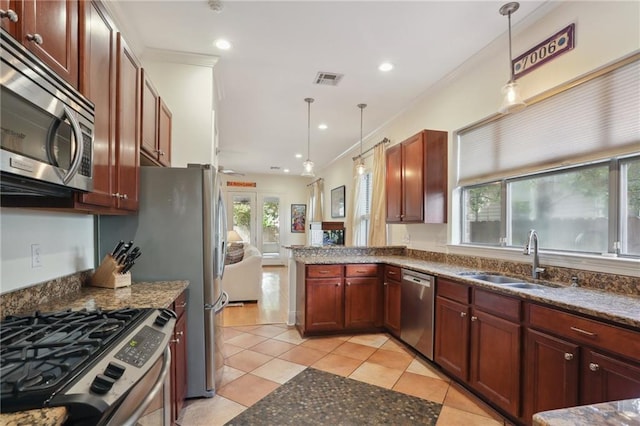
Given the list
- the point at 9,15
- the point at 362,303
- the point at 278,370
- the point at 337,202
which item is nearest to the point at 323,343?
the point at 362,303

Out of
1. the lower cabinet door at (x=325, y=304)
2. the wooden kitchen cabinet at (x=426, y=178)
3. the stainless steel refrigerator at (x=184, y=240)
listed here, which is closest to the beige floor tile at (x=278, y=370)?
the stainless steel refrigerator at (x=184, y=240)

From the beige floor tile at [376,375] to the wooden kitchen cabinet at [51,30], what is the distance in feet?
9.03

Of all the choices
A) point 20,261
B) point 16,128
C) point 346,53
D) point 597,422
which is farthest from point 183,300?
point 346,53

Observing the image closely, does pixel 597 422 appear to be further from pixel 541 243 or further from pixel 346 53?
pixel 346 53

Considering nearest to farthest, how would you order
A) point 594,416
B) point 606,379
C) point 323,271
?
1. point 594,416
2. point 606,379
3. point 323,271

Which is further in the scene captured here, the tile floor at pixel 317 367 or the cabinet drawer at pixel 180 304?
the tile floor at pixel 317 367

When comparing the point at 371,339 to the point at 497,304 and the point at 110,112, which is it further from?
the point at 110,112

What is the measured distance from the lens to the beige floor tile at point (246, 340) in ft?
11.1

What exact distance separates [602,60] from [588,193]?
2.87 feet

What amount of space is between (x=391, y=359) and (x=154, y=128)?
2.96 m

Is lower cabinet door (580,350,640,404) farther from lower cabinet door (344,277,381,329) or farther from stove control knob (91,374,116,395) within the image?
lower cabinet door (344,277,381,329)

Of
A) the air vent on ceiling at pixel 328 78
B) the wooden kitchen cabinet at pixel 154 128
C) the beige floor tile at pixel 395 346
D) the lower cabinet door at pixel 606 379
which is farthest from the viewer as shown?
the air vent on ceiling at pixel 328 78

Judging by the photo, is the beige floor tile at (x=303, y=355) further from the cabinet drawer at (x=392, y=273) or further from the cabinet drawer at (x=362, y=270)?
the cabinet drawer at (x=392, y=273)

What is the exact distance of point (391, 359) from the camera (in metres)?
3.06
